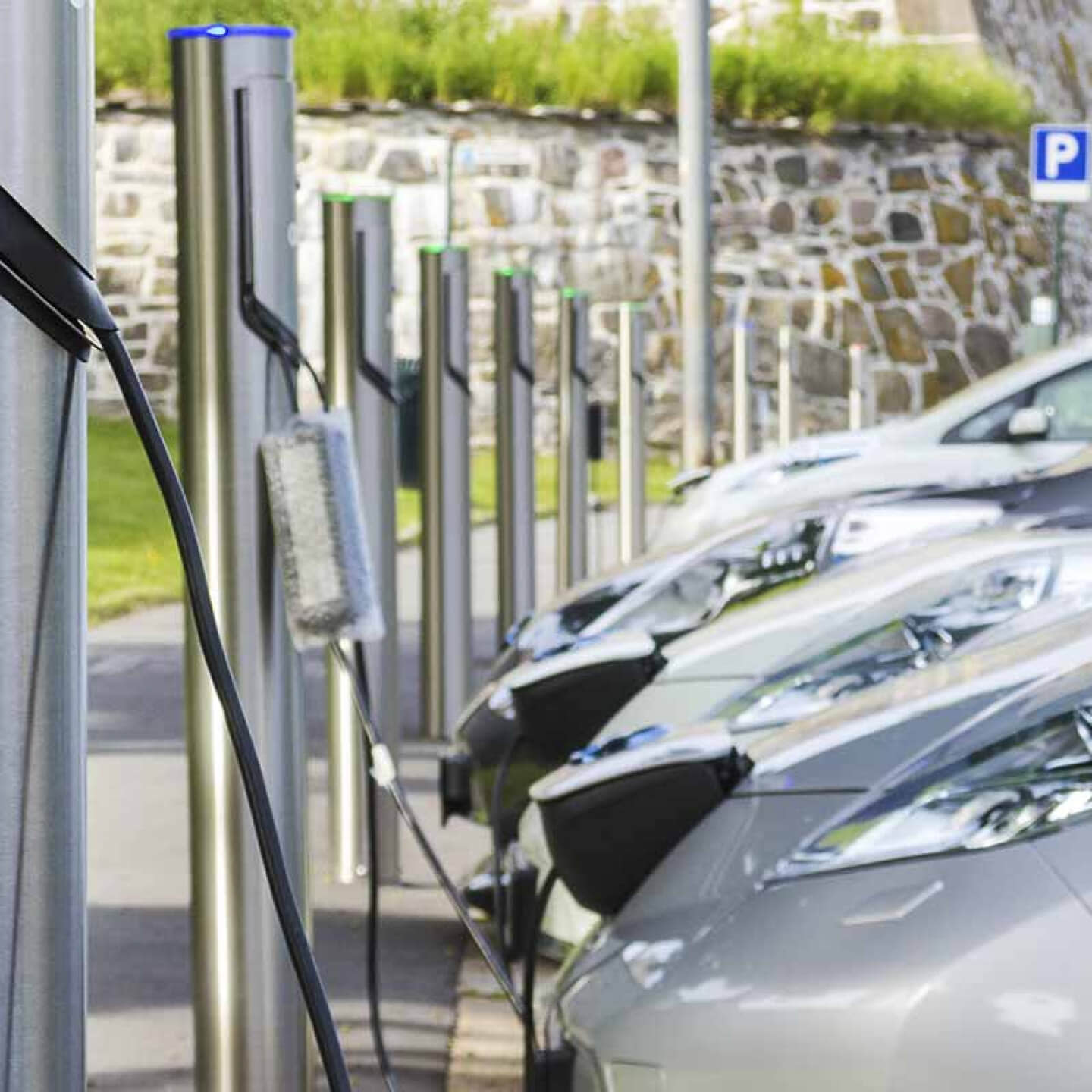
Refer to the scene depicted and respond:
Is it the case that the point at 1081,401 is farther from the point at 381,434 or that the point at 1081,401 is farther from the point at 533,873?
the point at 533,873

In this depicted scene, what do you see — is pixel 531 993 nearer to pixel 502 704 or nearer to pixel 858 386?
pixel 502 704

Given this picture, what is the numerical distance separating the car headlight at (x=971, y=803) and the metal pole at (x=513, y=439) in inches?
235

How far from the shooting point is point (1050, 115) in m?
29.7

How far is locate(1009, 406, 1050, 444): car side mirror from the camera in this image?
1033 cm

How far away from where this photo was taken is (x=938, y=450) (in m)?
10.7

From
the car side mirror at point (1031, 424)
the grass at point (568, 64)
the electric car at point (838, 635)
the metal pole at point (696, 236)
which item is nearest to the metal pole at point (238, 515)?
the electric car at point (838, 635)

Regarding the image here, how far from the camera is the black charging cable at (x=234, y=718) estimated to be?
1978 mm

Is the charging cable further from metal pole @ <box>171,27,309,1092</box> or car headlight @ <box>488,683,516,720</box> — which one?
car headlight @ <box>488,683,516,720</box>

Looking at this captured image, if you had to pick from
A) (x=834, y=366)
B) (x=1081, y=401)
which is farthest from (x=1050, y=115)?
(x=1081, y=401)

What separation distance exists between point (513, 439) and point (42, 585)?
6941mm

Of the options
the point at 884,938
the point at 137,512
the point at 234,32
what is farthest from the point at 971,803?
the point at 137,512

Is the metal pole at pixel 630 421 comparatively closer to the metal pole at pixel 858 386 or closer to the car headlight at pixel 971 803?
the metal pole at pixel 858 386

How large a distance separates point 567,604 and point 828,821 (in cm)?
350

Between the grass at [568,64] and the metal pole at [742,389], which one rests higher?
the grass at [568,64]
